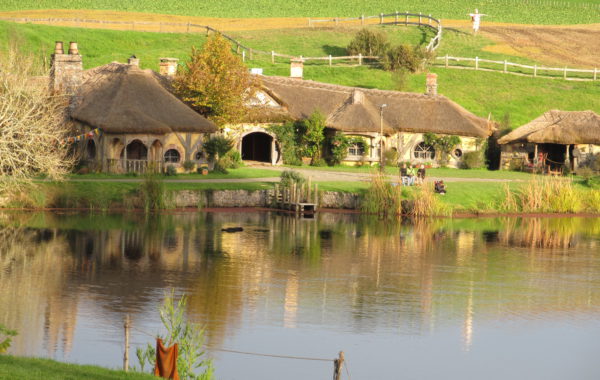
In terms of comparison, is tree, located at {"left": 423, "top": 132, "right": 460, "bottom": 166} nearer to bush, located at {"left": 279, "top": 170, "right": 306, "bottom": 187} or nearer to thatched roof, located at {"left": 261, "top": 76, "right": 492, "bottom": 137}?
thatched roof, located at {"left": 261, "top": 76, "right": 492, "bottom": 137}

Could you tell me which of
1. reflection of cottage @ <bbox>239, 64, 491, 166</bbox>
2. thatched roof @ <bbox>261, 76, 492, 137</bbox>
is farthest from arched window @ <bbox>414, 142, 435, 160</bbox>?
thatched roof @ <bbox>261, 76, 492, 137</bbox>

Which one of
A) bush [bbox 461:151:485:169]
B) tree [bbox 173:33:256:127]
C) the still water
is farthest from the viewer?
bush [bbox 461:151:485:169]

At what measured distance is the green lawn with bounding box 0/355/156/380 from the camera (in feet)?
60.3

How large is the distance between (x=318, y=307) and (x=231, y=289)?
3.11 m

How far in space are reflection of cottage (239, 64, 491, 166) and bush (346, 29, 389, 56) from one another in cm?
2367

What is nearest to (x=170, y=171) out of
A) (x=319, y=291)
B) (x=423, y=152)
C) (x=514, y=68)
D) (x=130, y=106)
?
(x=130, y=106)

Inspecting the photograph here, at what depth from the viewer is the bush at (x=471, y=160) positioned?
6769 cm

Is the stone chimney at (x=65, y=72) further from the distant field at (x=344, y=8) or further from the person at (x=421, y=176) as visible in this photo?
the distant field at (x=344, y=8)

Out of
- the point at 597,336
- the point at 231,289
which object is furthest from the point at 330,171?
the point at 597,336

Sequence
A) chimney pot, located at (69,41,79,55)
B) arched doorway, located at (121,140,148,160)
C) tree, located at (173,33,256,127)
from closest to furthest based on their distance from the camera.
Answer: arched doorway, located at (121,140,148,160)
chimney pot, located at (69,41,79,55)
tree, located at (173,33,256,127)

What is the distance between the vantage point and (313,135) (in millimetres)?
64500

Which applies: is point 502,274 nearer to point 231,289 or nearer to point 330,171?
point 231,289

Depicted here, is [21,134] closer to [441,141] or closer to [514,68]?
[441,141]

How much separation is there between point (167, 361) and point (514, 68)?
257ft
